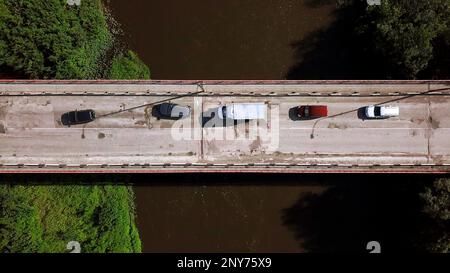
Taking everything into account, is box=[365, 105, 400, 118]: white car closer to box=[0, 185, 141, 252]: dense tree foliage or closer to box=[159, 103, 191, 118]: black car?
box=[159, 103, 191, 118]: black car

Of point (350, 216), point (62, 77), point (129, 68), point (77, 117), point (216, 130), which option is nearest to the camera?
point (77, 117)

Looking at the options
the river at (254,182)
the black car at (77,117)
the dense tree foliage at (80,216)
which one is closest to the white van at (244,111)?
the river at (254,182)

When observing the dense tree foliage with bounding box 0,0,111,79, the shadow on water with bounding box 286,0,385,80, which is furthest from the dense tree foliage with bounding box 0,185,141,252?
the shadow on water with bounding box 286,0,385,80

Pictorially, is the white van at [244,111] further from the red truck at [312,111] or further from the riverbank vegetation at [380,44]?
the riverbank vegetation at [380,44]

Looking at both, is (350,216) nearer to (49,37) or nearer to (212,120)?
(212,120)

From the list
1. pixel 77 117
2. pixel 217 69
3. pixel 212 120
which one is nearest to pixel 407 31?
pixel 217 69

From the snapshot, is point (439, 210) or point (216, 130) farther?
point (216, 130)

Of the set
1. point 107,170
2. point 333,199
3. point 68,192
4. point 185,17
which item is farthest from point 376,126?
point 68,192
